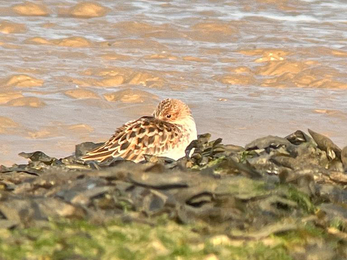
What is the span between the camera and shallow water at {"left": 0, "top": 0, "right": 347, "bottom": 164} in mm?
7754

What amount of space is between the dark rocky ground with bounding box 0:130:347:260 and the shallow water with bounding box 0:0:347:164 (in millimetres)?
2620

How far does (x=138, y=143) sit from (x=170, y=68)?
10.6 ft

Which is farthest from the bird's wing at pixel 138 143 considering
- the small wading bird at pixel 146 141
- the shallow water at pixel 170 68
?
the shallow water at pixel 170 68

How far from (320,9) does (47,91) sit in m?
4.86

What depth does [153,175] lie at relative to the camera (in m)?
4.29

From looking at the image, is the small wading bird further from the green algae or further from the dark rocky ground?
the green algae

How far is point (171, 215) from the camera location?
3967 millimetres

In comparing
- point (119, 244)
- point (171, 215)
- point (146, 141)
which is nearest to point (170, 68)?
point (146, 141)

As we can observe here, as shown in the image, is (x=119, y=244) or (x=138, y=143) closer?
(x=119, y=244)

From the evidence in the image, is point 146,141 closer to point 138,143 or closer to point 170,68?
point 138,143

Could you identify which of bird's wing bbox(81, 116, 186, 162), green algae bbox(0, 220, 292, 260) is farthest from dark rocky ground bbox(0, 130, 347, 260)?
bird's wing bbox(81, 116, 186, 162)

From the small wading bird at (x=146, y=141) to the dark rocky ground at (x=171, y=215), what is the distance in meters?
1.49

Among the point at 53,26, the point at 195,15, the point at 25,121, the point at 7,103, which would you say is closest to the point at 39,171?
the point at 25,121

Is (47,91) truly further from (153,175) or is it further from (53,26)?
(153,175)
